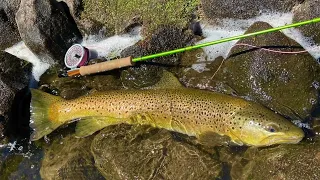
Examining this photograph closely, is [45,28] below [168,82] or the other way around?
the other way around

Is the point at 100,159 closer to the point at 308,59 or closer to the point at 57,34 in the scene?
the point at 57,34

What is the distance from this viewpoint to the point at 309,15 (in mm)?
5730

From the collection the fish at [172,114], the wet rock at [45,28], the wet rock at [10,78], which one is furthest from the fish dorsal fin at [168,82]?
the wet rock at [10,78]


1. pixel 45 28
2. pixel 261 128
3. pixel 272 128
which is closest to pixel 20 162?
pixel 45 28

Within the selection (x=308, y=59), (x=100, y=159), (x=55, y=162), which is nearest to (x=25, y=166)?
(x=55, y=162)

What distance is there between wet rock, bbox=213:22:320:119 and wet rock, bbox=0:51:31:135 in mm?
3350

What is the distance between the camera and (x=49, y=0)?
6371 millimetres

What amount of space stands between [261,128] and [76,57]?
118 inches

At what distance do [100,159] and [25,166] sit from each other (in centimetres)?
126

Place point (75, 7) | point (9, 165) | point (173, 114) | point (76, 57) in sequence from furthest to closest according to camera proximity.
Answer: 1. point (75, 7)
2. point (76, 57)
3. point (9, 165)
4. point (173, 114)

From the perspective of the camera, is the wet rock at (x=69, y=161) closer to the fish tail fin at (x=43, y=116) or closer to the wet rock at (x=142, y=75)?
the fish tail fin at (x=43, y=116)

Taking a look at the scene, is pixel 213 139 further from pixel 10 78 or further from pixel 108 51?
pixel 10 78

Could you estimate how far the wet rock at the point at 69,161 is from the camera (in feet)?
18.0

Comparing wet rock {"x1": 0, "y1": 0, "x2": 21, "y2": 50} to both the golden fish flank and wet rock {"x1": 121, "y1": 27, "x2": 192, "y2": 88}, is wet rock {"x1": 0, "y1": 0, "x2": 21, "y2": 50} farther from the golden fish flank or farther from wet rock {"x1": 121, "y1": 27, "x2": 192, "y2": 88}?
wet rock {"x1": 121, "y1": 27, "x2": 192, "y2": 88}
